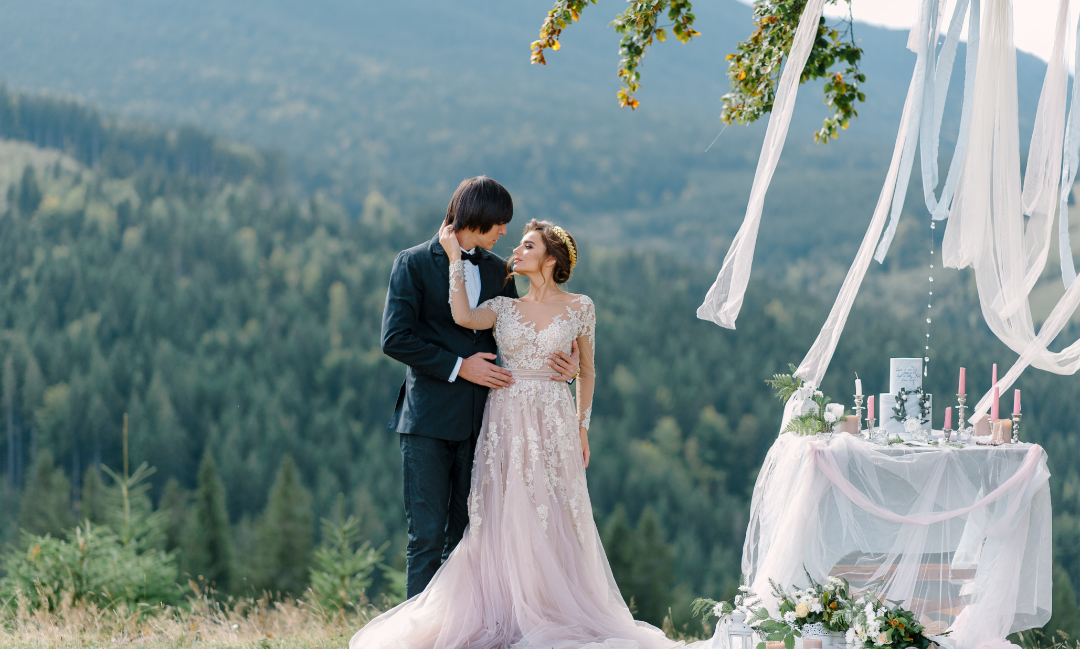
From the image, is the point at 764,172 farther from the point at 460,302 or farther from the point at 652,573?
the point at 652,573

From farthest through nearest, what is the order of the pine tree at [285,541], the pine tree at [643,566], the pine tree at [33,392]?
the pine tree at [33,392] < the pine tree at [285,541] < the pine tree at [643,566]

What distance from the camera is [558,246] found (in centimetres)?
299

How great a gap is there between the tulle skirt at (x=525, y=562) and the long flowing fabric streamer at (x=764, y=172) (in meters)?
0.68

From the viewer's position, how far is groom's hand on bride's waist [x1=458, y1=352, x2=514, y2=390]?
2.90 m

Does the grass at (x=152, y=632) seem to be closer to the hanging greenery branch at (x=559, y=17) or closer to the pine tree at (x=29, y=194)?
the hanging greenery branch at (x=559, y=17)

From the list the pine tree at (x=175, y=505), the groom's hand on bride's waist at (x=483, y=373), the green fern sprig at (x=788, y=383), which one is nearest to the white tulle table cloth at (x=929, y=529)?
the green fern sprig at (x=788, y=383)

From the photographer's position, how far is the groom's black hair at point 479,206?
2.87 metres

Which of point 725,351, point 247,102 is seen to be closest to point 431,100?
point 247,102

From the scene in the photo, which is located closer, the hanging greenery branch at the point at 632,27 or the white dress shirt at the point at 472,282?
the white dress shirt at the point at 472,282

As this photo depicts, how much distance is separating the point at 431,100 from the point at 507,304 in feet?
177

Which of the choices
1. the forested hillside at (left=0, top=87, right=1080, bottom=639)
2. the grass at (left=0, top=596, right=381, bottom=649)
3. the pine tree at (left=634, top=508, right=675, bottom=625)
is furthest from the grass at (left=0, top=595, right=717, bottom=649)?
the forested hillside at (left=0, top=87, right=1080, bottom=639)

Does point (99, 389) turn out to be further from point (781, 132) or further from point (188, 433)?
point (781, 132)

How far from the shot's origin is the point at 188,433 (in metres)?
26.4

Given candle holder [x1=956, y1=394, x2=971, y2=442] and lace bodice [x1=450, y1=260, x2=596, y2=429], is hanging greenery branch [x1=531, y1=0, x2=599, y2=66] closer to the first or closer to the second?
lace bodice [x1=450, y1=260, x2=596, y2=429]
